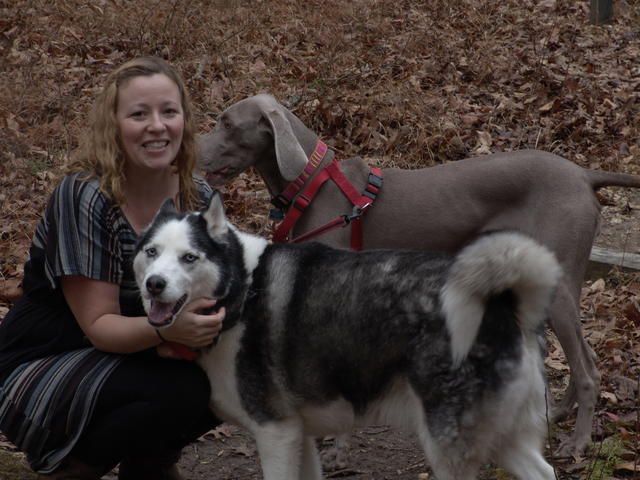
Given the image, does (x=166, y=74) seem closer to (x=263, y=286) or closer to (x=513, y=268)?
(x=263, y=286)

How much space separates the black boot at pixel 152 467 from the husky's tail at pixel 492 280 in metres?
1.57

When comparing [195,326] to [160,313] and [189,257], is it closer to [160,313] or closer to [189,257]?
[160,313]

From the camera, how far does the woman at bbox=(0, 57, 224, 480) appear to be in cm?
330

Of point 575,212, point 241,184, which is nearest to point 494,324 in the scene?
point 575,212

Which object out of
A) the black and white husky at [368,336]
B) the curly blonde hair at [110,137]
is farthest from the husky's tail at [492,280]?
the curly blonde hair at [110,137]

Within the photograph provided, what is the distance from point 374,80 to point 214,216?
255 inches

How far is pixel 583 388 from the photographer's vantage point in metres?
4.46

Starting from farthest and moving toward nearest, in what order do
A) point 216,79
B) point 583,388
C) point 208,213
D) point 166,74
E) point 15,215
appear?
point 216,79, point 15,215, point 583,388, point 166,74, point 208,213

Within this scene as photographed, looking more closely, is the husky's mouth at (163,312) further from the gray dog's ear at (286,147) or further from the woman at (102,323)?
the gray dog's ear at (286,147)

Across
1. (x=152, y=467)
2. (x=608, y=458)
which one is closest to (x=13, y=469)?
(x=152, y=467)

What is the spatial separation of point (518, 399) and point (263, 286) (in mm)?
1055

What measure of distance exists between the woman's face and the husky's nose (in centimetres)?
68

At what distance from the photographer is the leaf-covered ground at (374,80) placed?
6961mm

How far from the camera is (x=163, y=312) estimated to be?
10.0 ft
